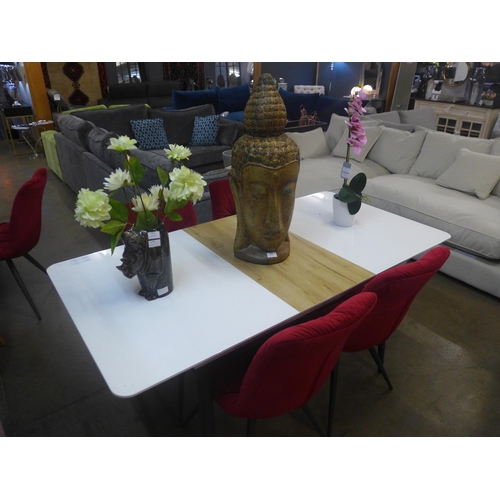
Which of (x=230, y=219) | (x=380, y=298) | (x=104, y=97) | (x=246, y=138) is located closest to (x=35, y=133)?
(x=104, y=97)

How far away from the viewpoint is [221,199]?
2051 mm

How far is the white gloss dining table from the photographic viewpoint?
1056 millimetres

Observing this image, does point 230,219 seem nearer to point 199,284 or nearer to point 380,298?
point 199,284

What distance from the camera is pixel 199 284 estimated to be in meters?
1.38

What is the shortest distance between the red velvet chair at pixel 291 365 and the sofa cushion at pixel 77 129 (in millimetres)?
3385

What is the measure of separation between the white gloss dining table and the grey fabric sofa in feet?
4.18

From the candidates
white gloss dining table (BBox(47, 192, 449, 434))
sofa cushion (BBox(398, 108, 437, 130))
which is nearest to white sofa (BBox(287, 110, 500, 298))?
sofa cushion (BBox(398, 108, 437, 130))

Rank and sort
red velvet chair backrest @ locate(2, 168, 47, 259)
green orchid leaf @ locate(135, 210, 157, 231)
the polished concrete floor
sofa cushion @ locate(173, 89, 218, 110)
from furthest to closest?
sofa cushion @ locate(173, 89, 218, 110)
red velvet chair backrest @ locate(2, 168, 47, 259)
the polished concrete floor
green orchid leaf @ locate(135, 210, 157, 231)

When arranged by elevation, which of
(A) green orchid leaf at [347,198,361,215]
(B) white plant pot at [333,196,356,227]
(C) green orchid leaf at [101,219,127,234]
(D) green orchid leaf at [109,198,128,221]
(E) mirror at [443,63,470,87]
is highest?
(E) mirror at [443,63,470,87]

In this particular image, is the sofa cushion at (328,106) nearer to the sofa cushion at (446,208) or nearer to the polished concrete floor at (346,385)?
A: the sofa cushion at (446,208)

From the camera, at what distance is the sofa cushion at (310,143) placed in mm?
3852

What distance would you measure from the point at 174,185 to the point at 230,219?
2.49 feet

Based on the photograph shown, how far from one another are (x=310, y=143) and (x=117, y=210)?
10.0ft

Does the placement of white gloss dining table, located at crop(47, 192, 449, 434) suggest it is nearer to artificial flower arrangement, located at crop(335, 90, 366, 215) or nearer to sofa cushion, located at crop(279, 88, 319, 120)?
artificial flower arrangement, located at crop(335, 90, 366, 215)
